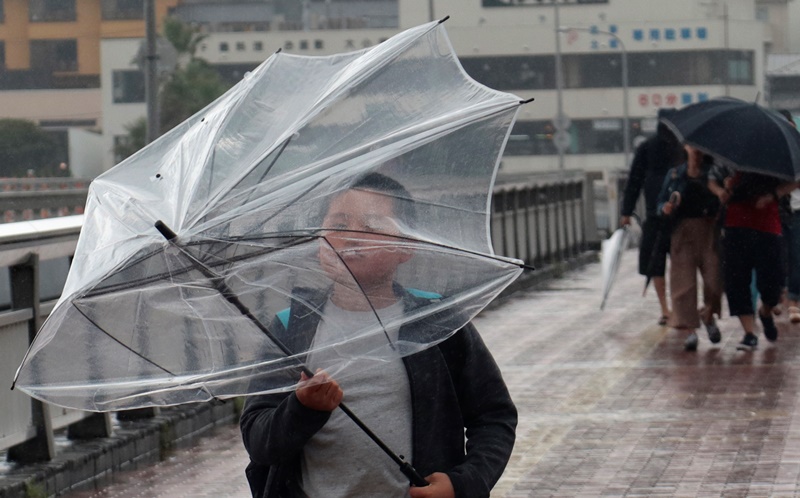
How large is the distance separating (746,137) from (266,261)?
793 cm

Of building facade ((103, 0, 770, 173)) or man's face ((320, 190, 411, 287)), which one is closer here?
man's face ((320, 190, 411, 287))

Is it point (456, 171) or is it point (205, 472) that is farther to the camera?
point (205, 472)

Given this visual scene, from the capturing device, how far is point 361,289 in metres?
3.03

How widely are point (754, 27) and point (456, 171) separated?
89484 millimetres

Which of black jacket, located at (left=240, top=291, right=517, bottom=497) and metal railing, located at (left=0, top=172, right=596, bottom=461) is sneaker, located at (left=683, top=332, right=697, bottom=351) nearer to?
metal railing, located at (left=0, top=172, right=596, bottom=461)

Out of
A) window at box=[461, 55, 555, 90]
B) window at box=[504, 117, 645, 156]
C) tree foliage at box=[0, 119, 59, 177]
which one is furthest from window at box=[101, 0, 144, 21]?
window at box=[504, 117, 645, 156]

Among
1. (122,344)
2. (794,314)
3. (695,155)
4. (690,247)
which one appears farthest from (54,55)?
(122,344)

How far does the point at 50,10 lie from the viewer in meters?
93.5

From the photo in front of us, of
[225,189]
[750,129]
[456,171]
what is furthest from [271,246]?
[750,129]

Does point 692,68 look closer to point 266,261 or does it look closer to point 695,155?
point 695,155

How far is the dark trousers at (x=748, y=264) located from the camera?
36.5 ft

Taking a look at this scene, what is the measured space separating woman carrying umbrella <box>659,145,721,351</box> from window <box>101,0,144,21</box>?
8696 cm

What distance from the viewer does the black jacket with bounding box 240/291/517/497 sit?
300 centimetres

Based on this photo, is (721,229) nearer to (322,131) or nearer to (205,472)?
(205,472)
